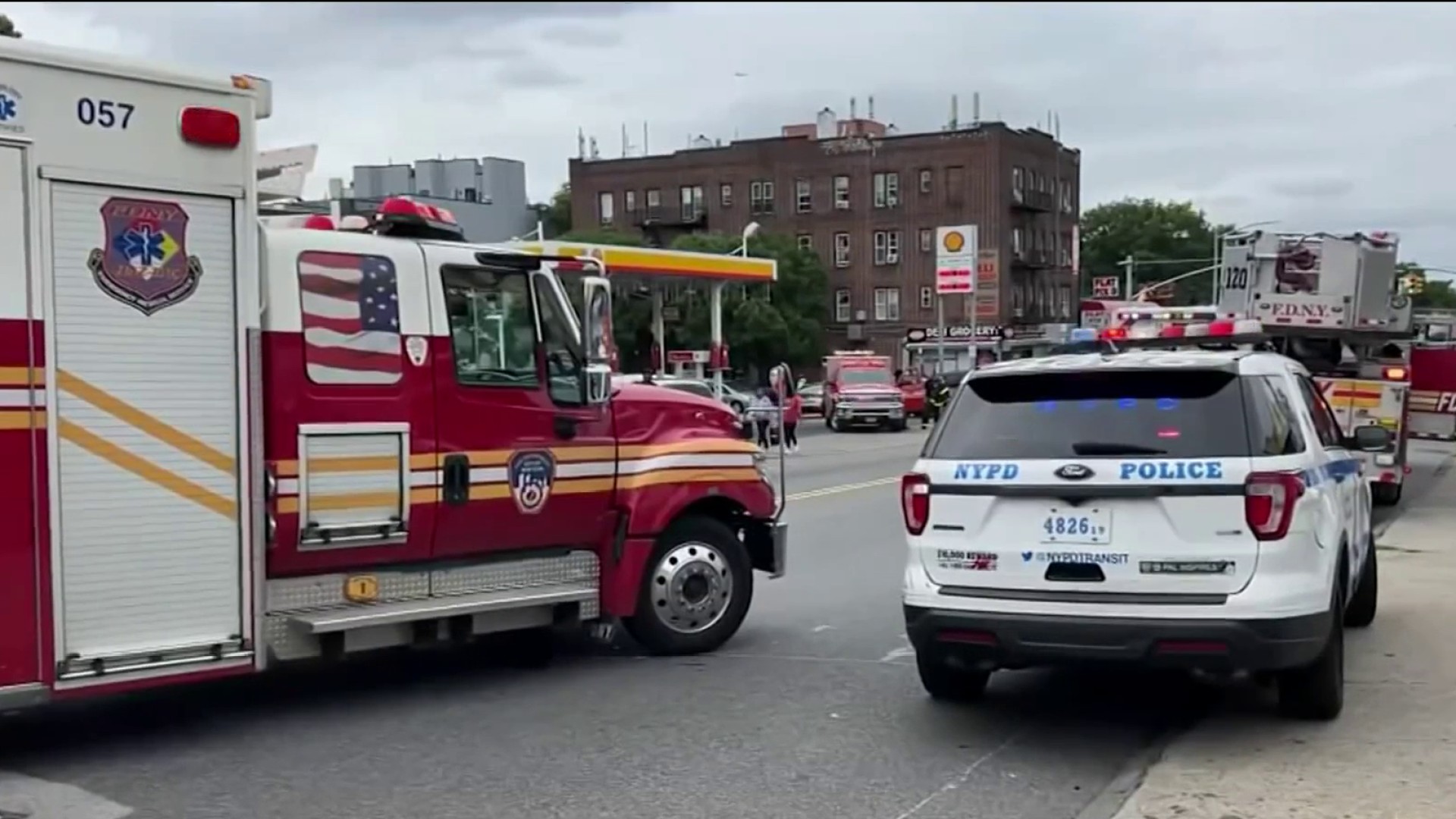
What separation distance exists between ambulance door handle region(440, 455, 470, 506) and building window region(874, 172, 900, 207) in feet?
223

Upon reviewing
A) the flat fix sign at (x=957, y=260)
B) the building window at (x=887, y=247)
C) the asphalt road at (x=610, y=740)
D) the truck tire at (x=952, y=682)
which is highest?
the building window at (x=887, y=247)

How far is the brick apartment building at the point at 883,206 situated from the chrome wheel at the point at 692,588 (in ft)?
206

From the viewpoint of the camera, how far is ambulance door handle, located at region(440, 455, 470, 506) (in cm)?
764

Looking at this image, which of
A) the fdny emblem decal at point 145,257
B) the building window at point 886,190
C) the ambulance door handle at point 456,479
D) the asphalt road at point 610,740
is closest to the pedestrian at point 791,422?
→ the asphalt road at point 610,740

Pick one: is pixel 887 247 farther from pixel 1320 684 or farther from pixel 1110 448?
pixel 1110 448

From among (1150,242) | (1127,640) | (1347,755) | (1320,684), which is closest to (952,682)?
(1127,640)

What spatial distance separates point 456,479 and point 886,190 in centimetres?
6845

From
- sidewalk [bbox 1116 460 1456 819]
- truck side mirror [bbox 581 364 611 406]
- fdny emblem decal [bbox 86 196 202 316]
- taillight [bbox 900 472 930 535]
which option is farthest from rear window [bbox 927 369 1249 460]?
fdny emblem decal [bbox 86 196 202 316]

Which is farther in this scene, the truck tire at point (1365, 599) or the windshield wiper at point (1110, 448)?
the truck tire at point (1365, 599)

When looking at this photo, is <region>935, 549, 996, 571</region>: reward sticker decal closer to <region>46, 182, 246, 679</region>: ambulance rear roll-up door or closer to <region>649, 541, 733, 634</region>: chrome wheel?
<region>649, 541, 733, 634</region>: chrome wheel

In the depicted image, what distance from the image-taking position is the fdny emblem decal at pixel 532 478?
7980mm

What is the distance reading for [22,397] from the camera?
6.18 metres

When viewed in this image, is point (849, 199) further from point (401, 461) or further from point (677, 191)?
point (401, 461)

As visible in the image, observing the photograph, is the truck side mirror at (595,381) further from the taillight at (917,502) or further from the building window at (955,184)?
the building window at (955,184)
